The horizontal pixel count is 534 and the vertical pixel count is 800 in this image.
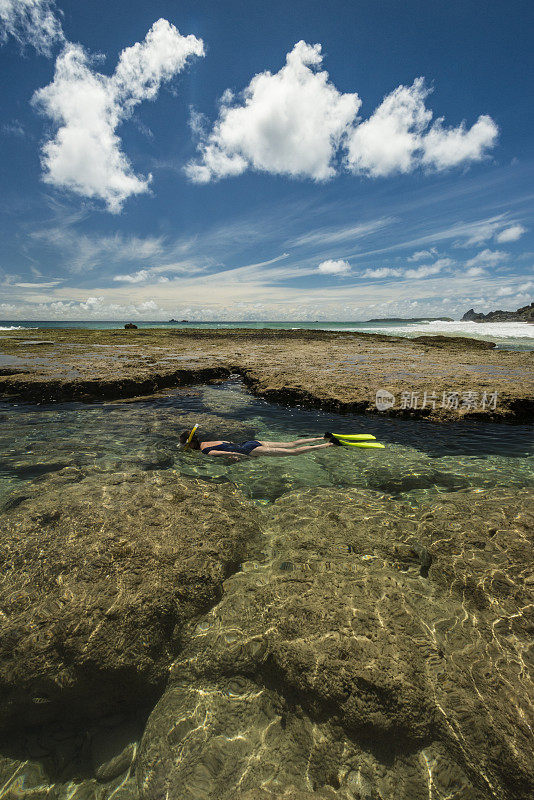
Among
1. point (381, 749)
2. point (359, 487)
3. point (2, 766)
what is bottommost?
point (2, 766)

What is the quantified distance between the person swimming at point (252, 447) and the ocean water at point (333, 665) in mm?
1918

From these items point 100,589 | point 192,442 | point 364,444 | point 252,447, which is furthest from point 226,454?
point 100,589

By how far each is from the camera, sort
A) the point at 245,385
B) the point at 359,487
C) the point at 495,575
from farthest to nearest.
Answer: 1. the point at 245,385
2. the point at 359,487
3. the point at 495,575

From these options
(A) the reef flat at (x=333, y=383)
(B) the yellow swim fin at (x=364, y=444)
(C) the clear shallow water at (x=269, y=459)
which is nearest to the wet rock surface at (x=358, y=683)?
(C) the clear shallow water at (x=269, y=459)

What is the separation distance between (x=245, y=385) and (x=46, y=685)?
14.1 metres

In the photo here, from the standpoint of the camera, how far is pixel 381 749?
292 cm

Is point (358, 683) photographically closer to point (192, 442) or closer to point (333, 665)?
point (333, 665)

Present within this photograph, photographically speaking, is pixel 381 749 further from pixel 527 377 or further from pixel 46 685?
pixel 527 377

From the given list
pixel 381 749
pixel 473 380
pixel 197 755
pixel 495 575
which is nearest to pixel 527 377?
pixel 473 380

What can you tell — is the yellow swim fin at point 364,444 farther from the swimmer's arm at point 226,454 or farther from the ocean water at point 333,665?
the swimmer's arm at point 226,454

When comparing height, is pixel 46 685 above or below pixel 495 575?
below

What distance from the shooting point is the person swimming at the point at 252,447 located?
8352mm

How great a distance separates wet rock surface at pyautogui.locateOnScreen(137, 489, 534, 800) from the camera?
275 centimetres

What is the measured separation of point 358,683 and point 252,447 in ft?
18.5
